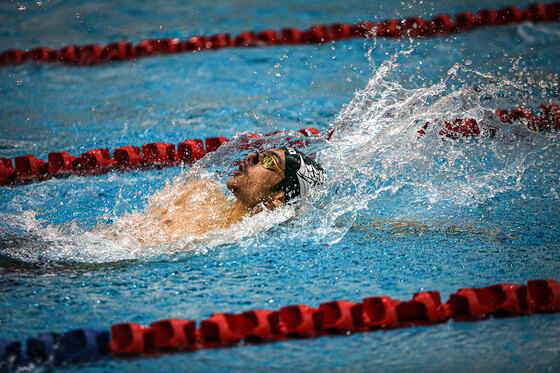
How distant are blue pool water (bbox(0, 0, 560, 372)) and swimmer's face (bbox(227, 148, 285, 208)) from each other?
0.10 m

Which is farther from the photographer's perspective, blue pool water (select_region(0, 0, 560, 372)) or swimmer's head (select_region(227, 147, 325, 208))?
swimmer's head (select_region(227, 147, 325, 208))

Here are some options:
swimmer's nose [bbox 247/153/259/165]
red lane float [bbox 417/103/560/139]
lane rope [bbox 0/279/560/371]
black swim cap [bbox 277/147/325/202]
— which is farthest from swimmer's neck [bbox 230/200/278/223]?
red lane float [bbox 417/103/560/139]

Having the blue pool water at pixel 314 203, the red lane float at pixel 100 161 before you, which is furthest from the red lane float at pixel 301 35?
the red lane float at pixel 100 161

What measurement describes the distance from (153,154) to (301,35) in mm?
3046

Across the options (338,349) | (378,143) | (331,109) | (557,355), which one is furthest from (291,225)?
(331,109)

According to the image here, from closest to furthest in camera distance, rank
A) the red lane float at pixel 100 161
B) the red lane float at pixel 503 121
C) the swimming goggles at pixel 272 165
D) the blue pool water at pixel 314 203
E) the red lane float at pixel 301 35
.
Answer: the blue pool water at pixel 314 203
the swimming goggles at pixel 272 165
the red lane float at pixel 100 161
the red lane float at pixel 503 121
the red lane float at pixel 301 35

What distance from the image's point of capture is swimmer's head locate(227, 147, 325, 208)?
8.80 feet

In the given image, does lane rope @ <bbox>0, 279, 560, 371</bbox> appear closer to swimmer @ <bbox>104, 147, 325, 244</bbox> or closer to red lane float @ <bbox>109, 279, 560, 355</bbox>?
red lane float @ <bbox>109, 279, 560, 355</bbox>

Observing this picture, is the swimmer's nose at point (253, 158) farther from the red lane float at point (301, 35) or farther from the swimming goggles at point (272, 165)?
the red lane float at point (301, 35)

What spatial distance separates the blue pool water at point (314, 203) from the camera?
6.50ft

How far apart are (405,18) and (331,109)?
2.44 metres

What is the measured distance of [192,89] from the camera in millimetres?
5449

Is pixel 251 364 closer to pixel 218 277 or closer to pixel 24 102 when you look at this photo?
pixel 218 277

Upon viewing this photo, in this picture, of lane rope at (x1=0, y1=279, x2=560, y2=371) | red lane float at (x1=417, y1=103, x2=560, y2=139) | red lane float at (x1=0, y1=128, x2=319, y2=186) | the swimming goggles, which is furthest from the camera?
red lane float at (x1=417, y1=103, x2=560, y2=139)
